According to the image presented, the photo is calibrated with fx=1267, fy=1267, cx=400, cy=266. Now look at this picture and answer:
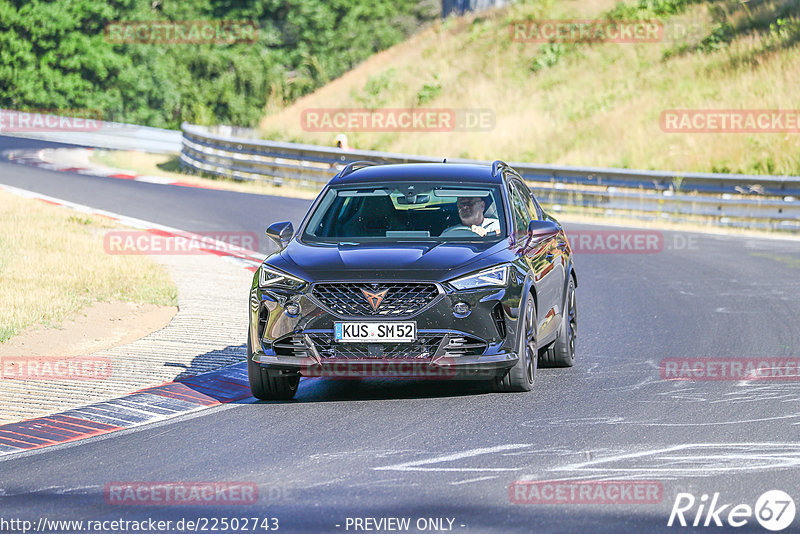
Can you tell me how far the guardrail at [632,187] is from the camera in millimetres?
24016

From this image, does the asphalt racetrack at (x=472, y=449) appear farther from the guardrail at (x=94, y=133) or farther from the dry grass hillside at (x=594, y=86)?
the guardrail at (x=94, y=133)

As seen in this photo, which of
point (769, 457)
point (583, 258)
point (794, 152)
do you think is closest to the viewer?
point (769, 457)

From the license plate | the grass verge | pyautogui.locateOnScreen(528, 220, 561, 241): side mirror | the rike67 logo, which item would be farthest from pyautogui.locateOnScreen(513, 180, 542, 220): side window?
the rike67 logo

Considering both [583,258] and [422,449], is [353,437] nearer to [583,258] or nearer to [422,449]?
[422,449]

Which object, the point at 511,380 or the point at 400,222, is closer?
the point at 511,380

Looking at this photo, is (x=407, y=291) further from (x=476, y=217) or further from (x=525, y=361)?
(x=476, y=217)

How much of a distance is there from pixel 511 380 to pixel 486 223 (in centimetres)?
132

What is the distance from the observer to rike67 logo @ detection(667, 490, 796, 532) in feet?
19.4

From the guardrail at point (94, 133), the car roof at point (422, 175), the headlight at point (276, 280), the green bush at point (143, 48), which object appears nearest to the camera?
the headlight at point (276, 280)

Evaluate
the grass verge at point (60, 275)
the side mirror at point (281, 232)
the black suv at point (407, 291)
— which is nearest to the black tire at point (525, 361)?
the black suv at point (407, 291)

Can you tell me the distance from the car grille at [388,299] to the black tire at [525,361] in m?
0.81

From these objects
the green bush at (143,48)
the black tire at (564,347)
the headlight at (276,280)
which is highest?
the green bush at (143,48)

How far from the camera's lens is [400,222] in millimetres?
9922

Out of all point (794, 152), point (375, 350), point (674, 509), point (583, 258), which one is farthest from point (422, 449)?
point (794, 152)
